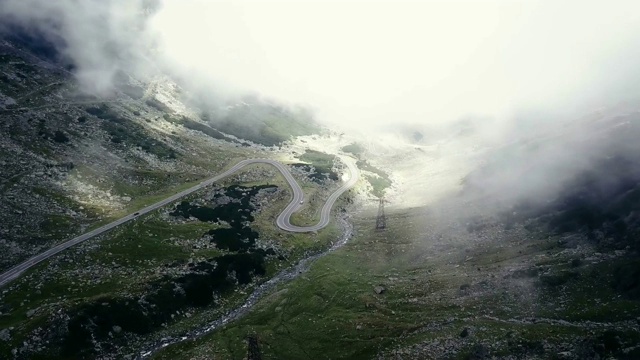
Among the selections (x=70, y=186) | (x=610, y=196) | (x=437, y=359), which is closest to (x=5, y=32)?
(x=70, y=186)

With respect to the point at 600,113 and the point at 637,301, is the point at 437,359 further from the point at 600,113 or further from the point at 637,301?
the point at 600,113

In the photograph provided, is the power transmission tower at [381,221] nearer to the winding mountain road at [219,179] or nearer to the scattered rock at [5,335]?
the winding mountain road at [219,179]

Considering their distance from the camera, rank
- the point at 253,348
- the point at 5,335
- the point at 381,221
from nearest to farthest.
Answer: the point at 5,335 < the point at 253,348 < the point at 381,221

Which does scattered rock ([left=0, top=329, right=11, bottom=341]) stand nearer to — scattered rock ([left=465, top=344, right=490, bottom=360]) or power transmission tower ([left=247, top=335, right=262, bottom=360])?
power transmission tower ([left=247, top=335, right=262, bottom=360])

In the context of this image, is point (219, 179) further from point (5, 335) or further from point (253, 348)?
point (5, 335)

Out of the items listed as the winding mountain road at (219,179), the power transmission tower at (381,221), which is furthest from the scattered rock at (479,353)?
the winding mountain road at (219,179)

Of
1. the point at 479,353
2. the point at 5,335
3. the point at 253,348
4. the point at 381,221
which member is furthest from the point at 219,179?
the point at 479,353
